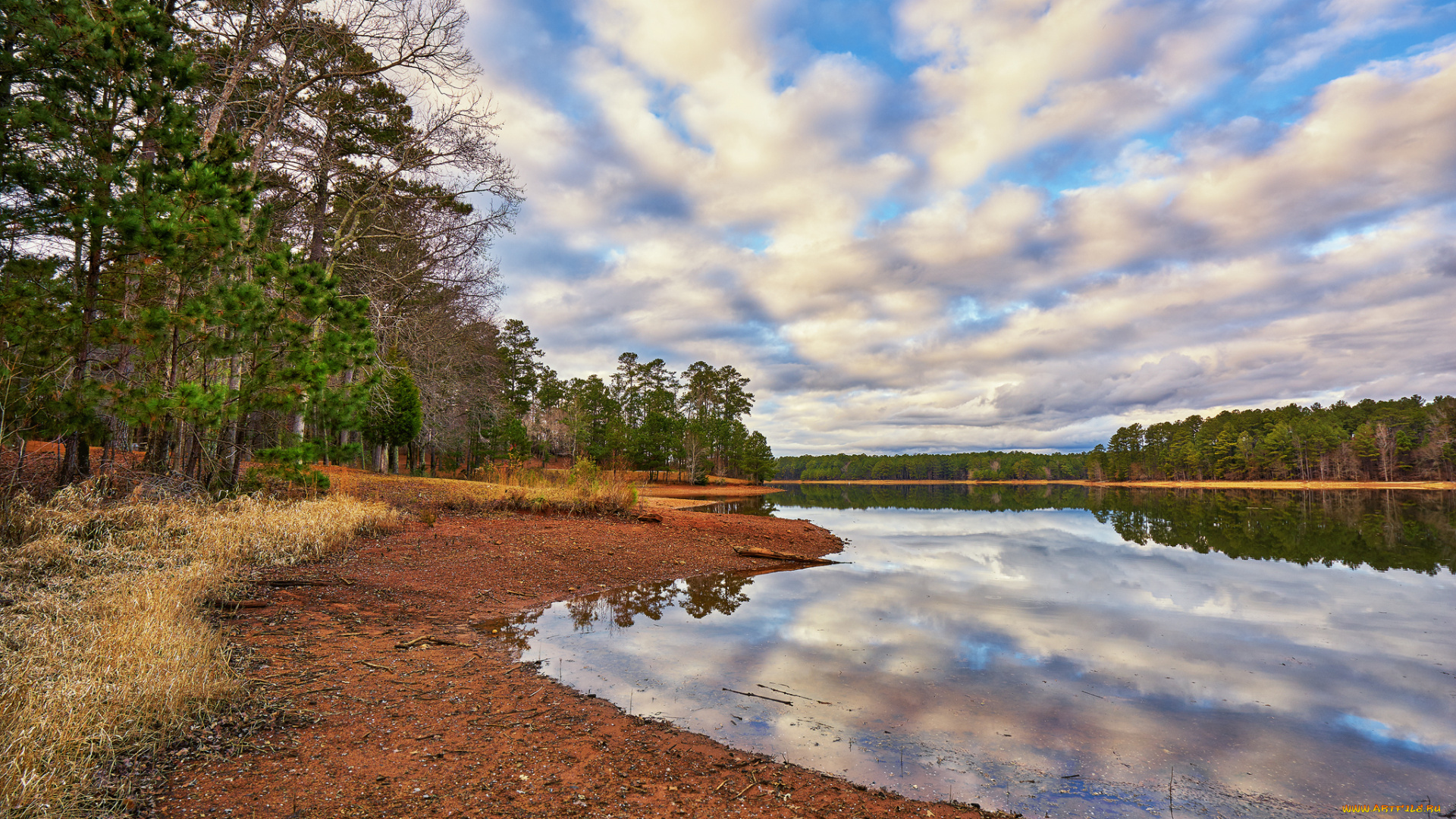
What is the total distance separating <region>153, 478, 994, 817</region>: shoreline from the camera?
139 inches

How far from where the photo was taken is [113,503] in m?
9.29

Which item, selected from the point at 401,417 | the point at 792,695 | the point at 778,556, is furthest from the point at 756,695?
the point at 401,417

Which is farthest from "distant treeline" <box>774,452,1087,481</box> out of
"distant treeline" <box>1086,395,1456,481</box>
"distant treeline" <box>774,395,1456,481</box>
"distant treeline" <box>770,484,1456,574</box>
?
"distant treeline" <box>770,484,1456,574</box>

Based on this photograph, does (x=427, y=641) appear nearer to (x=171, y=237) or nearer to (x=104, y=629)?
(x=104, y=629)

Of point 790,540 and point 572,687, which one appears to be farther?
point 790,540

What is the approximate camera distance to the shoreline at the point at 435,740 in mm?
3531

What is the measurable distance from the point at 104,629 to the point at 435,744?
294cm

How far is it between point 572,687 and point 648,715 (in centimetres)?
102

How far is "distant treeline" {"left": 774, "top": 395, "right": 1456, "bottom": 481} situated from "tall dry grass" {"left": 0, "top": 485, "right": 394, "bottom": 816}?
10668cm

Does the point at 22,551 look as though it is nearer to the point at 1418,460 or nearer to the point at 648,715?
the point at 648,715

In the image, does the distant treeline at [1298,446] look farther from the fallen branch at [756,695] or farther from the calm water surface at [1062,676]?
the fallen branch at [756,695]

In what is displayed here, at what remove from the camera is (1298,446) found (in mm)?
78188

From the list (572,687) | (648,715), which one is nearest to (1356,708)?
(648,715)

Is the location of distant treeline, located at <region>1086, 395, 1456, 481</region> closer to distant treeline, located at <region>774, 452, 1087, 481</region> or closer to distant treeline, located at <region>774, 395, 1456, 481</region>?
distant treeline, located at <region>774, 395, 1456, 481</region>
